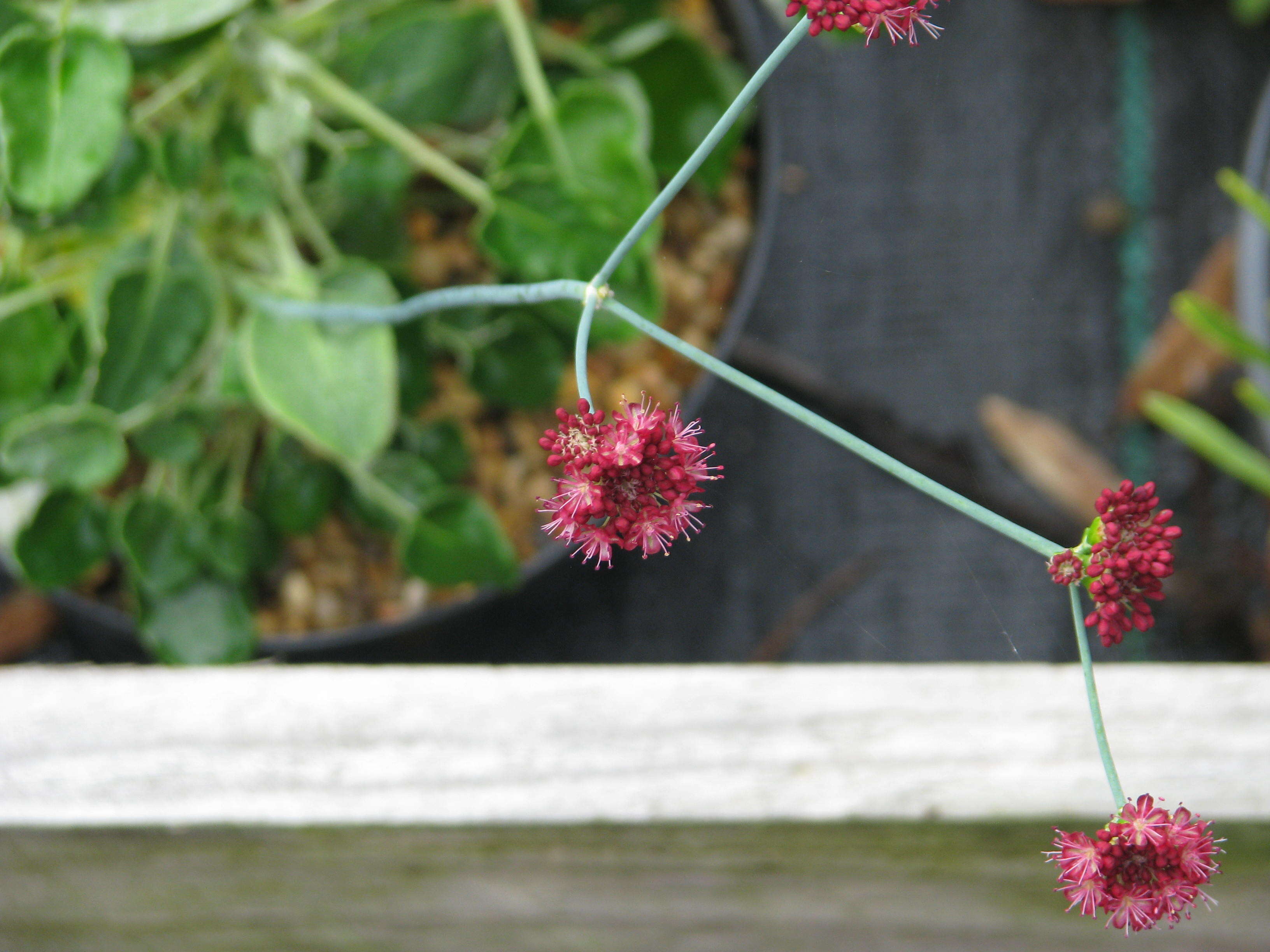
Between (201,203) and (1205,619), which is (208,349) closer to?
(201,203)

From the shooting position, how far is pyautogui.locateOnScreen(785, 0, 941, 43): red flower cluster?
24cm

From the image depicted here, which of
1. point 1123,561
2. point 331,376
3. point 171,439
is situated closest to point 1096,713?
point 1123,561

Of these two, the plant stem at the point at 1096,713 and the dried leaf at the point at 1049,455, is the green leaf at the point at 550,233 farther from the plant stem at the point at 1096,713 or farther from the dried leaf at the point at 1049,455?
the dried leaf at the point at 1049,455

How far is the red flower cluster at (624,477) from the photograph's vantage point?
0.25 metres

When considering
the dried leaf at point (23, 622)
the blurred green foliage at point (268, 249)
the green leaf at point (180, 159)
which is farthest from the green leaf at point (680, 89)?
the dried leaf at point (23, 622)

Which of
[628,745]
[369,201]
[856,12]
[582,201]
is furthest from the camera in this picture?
[369,201]

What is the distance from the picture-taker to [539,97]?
0.51 m

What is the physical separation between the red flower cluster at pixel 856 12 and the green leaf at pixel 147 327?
1.18 feet

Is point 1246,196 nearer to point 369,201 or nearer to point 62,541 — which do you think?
point 369,201

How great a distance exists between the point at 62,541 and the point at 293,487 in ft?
0.38

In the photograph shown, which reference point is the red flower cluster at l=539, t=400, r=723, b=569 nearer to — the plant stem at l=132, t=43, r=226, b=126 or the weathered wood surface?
the weathered wood surface

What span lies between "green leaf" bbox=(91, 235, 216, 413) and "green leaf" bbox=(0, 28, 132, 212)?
8 centimetres

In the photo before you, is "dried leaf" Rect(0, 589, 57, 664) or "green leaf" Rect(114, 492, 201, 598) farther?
"dried leaf" Rect(0, 589, 57, 664)

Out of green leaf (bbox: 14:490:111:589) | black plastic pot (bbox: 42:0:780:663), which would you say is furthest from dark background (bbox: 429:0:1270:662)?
green leaf (bbox: 14:490:111:589)
